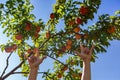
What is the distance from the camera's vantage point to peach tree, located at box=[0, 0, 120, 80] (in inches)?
404

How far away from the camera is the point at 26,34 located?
35.2ft

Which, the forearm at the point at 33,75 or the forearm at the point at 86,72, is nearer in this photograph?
the forearm at the point at 86,72

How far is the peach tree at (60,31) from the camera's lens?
1027cm

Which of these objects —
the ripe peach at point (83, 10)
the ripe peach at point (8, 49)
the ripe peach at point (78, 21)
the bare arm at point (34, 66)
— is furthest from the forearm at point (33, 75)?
the ripe peach at point (8, 49)

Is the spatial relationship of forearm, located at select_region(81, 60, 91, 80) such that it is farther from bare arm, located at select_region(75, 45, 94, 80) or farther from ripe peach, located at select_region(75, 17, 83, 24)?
ripe peach, located at select_region(75, 17, 83, 24)

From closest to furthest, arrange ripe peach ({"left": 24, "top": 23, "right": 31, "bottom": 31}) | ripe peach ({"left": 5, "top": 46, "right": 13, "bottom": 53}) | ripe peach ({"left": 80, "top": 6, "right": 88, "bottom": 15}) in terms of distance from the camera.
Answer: ripe peach ({"left": 24, "top": 23, "right": 31, "bottom": 31})
ripe peach ({"left": 80, "top": 6, "right": 88, "bottom": 15})
ripe peach ({"left": 5, "top": 46, "right": 13, "bottom": 53})

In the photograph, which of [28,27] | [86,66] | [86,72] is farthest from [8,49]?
[86,72]

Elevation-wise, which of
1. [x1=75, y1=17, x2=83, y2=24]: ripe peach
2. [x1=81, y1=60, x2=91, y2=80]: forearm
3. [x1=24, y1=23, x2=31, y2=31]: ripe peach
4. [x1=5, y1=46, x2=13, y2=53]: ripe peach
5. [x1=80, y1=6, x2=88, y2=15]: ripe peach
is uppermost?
[x1=80, y1=6, x2=88, y2=15]: ripe peach

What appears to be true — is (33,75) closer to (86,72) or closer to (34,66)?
(34,66)

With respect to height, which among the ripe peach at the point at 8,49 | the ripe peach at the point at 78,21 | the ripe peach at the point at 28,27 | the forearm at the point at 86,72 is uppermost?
the ripe peach at the point at 78,21

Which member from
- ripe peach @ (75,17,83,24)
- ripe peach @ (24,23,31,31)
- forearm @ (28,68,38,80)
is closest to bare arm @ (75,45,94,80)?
forearm @ (28,68,38,80)

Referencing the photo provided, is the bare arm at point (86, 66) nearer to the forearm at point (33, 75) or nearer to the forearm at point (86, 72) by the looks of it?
the forearm at point (86, 72)

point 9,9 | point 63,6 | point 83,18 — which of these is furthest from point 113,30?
point 9,9

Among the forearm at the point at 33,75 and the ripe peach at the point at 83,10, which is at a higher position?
the ripe peach at the point at 83,10
